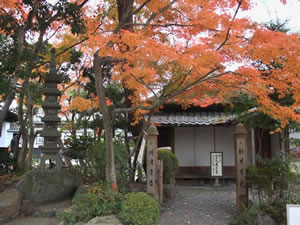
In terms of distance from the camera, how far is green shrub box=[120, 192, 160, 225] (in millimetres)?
5805

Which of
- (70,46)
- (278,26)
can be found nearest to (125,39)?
(70,46)

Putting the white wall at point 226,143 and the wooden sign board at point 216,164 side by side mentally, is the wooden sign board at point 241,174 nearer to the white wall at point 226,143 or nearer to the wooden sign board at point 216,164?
the wooden sign board at point 216,164

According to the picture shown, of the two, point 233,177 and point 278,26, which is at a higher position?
point 278,26

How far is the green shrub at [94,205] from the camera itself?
249 inches

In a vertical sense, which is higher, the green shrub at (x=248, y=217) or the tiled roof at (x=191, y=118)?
the tiled roof at (x=191, y=118)

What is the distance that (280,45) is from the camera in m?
6.08

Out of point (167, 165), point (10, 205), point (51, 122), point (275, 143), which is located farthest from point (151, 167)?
point (275, 143)

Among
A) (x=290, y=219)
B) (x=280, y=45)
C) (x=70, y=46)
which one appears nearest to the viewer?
(x=290, y=219)

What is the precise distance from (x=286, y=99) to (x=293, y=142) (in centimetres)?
179

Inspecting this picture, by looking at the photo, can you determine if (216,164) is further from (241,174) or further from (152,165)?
(152,165)

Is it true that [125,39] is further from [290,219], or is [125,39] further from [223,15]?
[290,219]

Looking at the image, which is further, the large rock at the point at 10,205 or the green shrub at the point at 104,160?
the green shrub at the point at 104,160

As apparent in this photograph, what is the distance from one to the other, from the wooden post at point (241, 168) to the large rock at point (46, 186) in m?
4.47

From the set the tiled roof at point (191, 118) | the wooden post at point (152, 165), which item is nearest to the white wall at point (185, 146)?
the tiled roof at point (191, 118)
